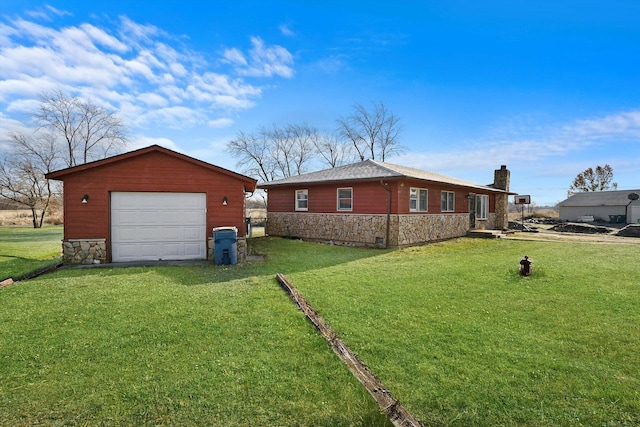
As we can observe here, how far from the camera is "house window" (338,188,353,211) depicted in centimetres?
1408

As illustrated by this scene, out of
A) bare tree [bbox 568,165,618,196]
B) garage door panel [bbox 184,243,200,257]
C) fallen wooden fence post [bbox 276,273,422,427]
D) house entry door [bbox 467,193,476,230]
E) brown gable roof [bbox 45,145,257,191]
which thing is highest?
bare tree [bbox 568,165,618,196]

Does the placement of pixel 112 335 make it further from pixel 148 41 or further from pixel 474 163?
pixel 474 163

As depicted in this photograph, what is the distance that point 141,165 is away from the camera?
9.30m

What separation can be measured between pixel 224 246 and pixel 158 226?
221cm

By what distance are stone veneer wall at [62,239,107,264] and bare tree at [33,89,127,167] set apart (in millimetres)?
24749

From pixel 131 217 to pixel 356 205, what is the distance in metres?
8.24

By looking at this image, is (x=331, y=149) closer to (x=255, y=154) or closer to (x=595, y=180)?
(x=255, y=154)

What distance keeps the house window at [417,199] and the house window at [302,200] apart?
4877mm

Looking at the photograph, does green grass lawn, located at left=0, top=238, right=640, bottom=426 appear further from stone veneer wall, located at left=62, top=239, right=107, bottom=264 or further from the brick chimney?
the brick chimney

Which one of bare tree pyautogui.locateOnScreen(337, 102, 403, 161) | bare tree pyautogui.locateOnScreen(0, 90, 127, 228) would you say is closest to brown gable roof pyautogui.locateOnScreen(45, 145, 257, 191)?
bare tree pyautogui.locateOnScreen(0, 90, 127, 228)

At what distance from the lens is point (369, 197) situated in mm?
13375

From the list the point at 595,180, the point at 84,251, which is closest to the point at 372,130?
the point at 84,251

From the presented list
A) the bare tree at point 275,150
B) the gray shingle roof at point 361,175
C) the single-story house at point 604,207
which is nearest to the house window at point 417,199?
the gray shingle roof at point 361,175

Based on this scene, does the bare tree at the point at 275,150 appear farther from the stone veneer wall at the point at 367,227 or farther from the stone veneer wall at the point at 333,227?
the stone veneer wall at the point at 333,227
